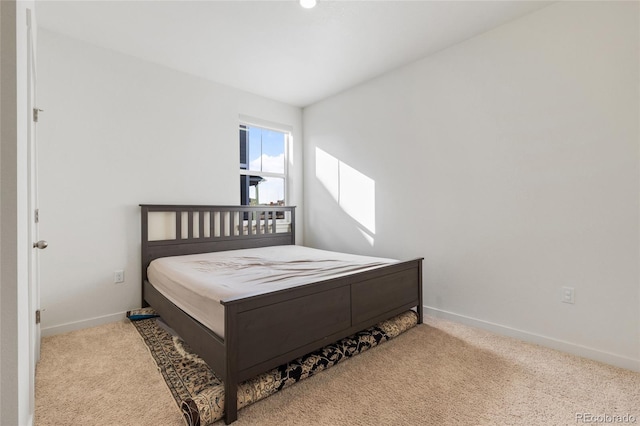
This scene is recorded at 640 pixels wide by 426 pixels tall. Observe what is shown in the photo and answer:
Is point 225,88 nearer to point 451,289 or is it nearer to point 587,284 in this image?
point 451,289

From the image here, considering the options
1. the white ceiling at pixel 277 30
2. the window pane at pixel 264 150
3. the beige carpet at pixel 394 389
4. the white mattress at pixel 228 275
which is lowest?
the beige carpet at pixel 394 389

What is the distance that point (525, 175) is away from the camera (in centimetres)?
234

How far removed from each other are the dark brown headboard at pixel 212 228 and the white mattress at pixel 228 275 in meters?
0.26

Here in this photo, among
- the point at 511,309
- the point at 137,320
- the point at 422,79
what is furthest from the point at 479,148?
the point at 137,320

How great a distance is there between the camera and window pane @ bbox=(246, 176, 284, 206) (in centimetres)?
400

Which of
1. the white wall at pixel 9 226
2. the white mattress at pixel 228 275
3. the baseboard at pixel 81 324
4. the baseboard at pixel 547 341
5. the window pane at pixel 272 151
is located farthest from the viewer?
the window pane at pixel 272 151

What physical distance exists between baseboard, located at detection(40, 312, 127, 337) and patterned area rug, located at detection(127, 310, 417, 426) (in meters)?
0.42

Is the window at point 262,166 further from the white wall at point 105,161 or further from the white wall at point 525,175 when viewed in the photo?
the white wall at point 525,175

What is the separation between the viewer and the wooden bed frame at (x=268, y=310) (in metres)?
1.50

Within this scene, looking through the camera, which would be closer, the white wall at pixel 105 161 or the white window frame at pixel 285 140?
the white wall at pixel 105 161

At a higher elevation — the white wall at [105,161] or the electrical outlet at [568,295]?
the white wall at [105,161]

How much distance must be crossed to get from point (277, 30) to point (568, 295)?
10.0ft

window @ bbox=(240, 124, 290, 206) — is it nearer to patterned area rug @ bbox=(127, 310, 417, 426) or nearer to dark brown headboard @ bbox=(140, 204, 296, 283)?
dark brown headboard @ bbox=(140, 204, 296, 283)

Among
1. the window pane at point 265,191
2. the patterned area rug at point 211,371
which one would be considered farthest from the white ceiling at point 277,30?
the patterned area rug at point 211,371
